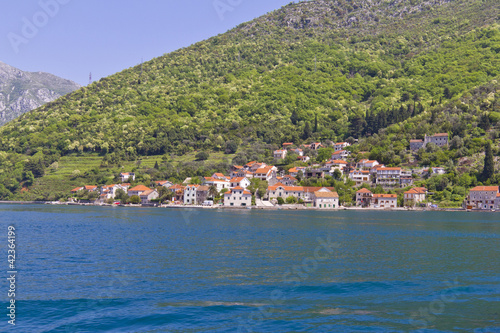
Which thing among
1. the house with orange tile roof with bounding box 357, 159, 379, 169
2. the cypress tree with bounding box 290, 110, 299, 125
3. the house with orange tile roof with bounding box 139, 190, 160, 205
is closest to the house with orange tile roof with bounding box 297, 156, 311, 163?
the house with orange tile roof with bounding box 357, 159, 379, 169

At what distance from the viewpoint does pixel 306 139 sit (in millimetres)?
144000

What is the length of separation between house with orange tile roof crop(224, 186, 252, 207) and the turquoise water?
58.2 m

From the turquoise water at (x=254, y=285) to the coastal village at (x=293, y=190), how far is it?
53.6 m

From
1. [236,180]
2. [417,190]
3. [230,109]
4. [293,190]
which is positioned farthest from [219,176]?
[230,109]

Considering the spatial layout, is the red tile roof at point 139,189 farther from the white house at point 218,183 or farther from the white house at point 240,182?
the white house at point 240,182

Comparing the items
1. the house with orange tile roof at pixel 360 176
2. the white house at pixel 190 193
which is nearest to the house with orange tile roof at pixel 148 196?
Result: the white house at pixel 190 193

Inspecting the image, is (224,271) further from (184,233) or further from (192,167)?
(192,167)

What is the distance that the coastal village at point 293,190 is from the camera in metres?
91.2

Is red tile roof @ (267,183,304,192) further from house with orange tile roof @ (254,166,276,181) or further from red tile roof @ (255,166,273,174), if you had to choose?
red tile roof @ (255,166,273,174)

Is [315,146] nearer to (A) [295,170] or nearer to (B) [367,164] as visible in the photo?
(A) [295,170]

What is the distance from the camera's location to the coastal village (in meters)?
91.2

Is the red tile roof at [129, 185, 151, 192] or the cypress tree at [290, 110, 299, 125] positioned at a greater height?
the cypress tree at [290, 110, 299, 125]

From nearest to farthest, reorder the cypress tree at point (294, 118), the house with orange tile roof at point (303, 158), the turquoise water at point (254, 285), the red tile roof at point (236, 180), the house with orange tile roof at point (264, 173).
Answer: the turquoise water at point (254, 285)
the red tile roof at point (236, 180)
the house with orange tile roof at point (264, 173)
the house with orange tile roof at point (303, 158)
the cypress tree at point (294, 118)

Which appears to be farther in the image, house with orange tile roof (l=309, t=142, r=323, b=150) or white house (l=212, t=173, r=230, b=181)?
house with orange tile roof (l=309, t=142, r=323, b=150)
